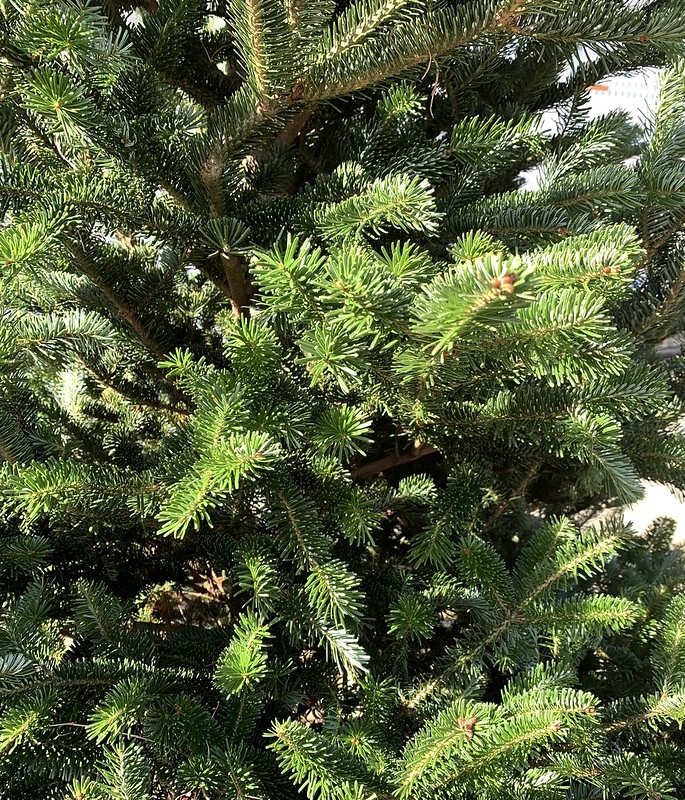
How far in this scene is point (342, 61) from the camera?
1.60 ft

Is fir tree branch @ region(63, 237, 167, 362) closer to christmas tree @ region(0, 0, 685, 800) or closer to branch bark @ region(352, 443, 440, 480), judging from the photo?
christmas tree @ region(0, 0, 685, 800)

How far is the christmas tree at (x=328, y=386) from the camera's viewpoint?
17.5 inches

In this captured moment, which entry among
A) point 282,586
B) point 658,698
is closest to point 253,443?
point 282,586

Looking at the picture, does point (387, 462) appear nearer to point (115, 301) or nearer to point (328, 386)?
point (328, 386)

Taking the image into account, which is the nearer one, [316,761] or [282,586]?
[316,761]

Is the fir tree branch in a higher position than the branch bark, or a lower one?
higher

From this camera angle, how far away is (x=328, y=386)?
2.04 ft

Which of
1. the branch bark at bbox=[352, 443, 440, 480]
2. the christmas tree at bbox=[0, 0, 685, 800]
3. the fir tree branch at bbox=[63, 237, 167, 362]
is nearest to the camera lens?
the christmas tree at bbox=[0, 0, 685, 800]

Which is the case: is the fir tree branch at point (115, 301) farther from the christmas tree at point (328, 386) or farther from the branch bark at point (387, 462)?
the branch bark at point (387, 462)

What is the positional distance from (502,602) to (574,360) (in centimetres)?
31

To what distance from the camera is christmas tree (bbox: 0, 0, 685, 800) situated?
1.46 feet

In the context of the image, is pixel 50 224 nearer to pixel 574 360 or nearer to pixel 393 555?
pixel 574 360

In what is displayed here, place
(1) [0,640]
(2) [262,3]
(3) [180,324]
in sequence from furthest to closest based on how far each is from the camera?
(3) [180,324], (1) [0,640], (2) [262,3]

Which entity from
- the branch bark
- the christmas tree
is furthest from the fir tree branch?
the branch bark
